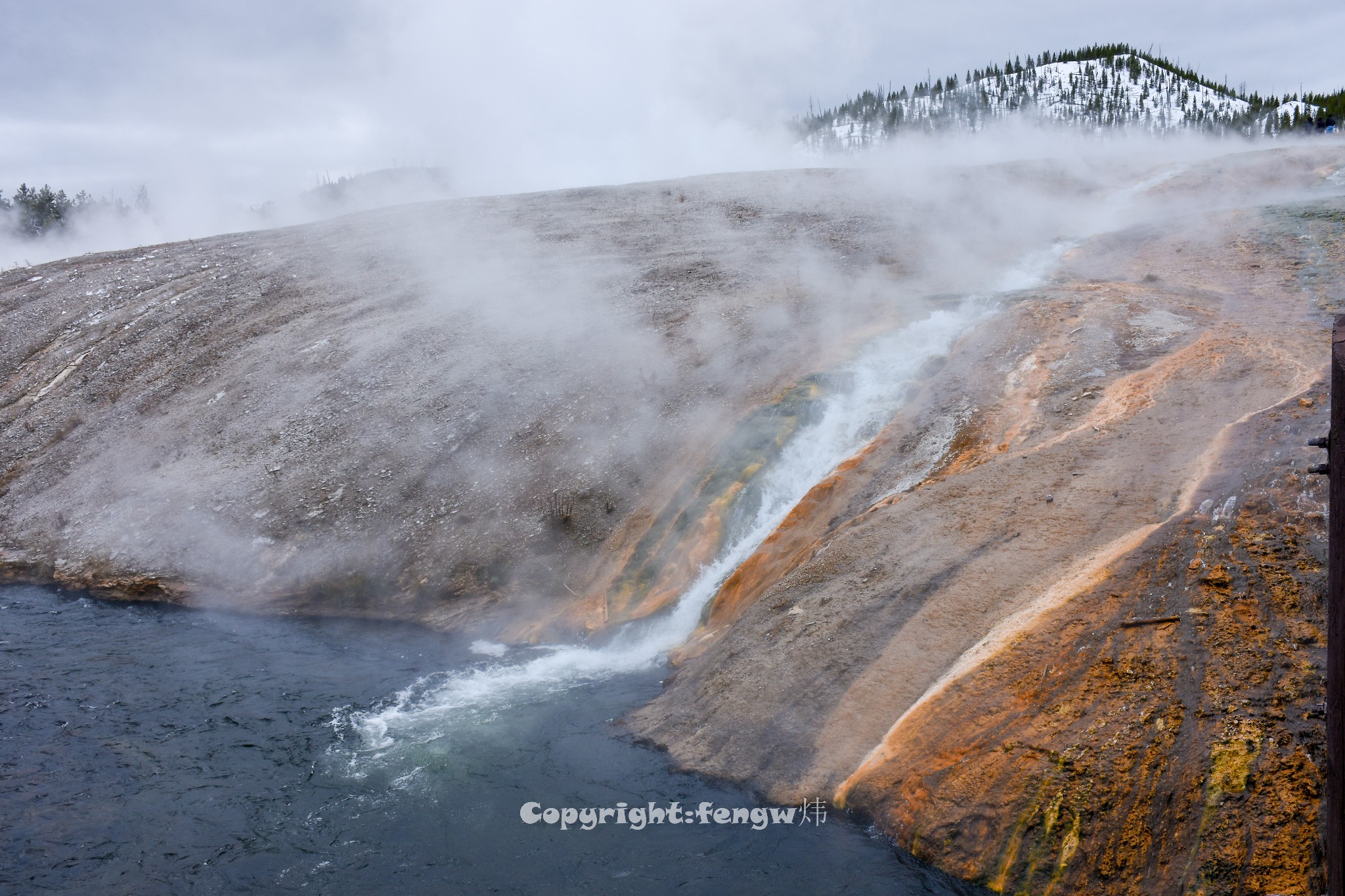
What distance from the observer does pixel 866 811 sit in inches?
265

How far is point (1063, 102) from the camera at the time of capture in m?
58.5

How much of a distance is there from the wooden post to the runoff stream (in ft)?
9.93

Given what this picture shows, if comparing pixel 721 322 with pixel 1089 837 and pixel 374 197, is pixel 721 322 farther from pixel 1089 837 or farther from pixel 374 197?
pixel 374 197

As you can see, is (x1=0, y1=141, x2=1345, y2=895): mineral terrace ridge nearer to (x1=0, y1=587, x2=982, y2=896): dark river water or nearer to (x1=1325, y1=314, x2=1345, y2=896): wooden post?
(x1=0, y1=587, x2=982, y2=896): dark river water

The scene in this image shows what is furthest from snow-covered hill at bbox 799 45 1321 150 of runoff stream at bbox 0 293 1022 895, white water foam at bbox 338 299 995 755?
runoff stream at bbox 0 293 1022 895

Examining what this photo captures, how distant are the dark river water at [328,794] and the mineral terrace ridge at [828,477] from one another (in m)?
0.59

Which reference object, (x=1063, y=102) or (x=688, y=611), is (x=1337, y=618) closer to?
(x=688, y=611)

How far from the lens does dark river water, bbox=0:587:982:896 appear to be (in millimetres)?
6500

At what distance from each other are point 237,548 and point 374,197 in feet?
85.3

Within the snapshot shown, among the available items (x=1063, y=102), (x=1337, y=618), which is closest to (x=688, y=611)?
(x=1337, y=618)

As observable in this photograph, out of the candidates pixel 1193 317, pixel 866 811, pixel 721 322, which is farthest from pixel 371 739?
pixel 1193 317

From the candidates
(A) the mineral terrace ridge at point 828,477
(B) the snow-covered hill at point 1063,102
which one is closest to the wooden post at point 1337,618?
(A) the mineral terrace ridge at point 828,477

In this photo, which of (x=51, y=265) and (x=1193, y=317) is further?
(x=51, y=265)

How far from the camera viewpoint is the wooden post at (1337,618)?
11.2 ft
